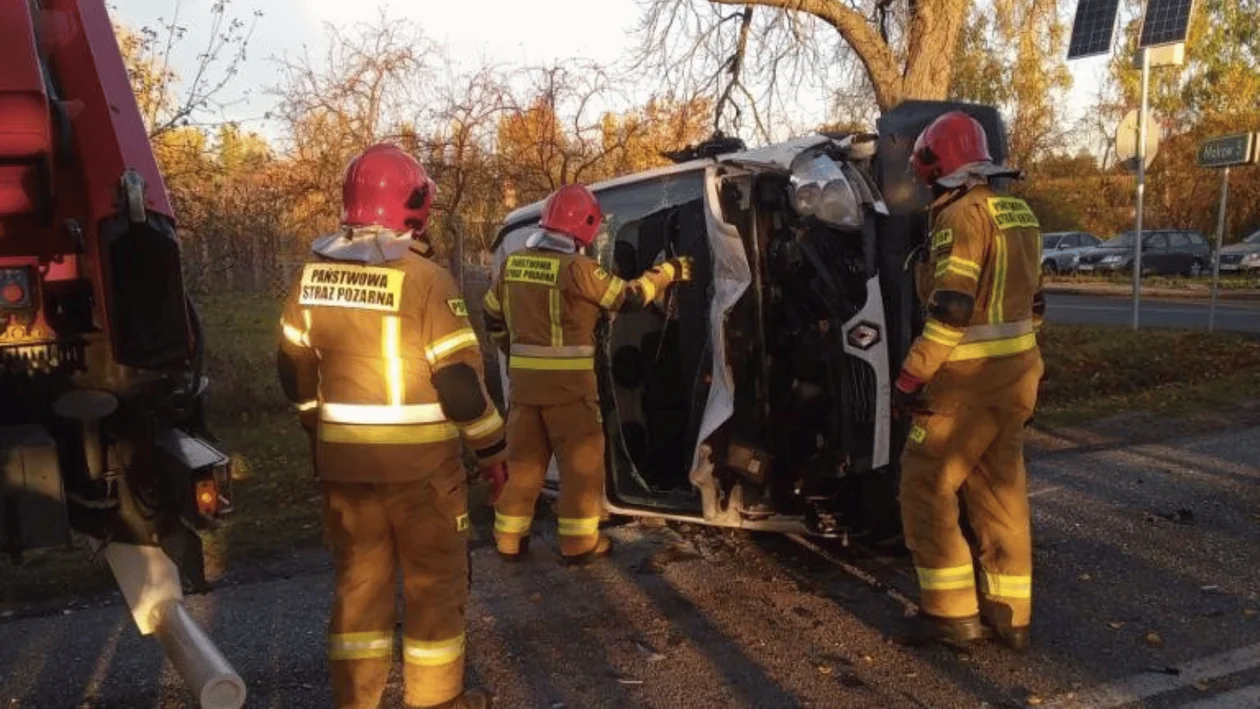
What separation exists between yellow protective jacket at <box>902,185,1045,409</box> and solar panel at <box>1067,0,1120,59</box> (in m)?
9.16

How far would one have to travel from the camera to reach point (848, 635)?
13.9 ft

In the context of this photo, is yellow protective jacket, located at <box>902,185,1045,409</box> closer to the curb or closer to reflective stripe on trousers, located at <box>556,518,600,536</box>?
reflective stripe on trousers, located at <box>556,518,600,536</box>

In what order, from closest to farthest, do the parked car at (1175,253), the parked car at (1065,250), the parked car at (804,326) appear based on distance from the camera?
the parked car at (804,326), the parked car at (1175,253), the parked car at (1065,250)

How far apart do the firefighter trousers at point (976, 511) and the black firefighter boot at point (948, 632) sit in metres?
0.03

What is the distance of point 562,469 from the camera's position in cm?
528

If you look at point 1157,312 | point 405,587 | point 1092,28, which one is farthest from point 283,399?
point 1157,312

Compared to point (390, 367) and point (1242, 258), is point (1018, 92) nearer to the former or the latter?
point (1242, 258)

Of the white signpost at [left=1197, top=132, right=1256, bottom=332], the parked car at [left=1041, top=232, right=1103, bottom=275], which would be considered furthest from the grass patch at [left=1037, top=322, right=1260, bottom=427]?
the parked car at [left=1041, top=232, right=1103, bottom=275]

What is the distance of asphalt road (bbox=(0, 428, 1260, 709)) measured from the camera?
12.2 ft

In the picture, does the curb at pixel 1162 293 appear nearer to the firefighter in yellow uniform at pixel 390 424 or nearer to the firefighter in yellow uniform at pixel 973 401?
the firefighter in yellow uniform at pixel 973 401

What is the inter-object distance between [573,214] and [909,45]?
6.85 meters

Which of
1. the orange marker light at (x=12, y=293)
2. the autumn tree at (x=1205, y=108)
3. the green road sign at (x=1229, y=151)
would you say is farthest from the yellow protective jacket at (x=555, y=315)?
the autumn tree at (x=1205, y=108)

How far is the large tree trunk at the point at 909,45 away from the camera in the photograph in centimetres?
1030

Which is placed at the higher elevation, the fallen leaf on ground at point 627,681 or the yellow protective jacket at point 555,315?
the yellow protective jacket at point 555,315
